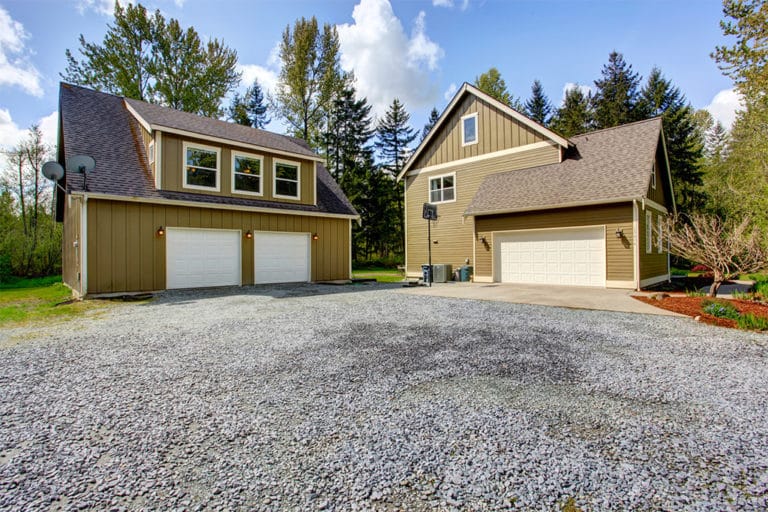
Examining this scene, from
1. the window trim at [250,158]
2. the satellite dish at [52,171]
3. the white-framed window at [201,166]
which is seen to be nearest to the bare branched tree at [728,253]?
the window trim at [250,158]

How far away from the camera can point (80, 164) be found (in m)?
9.36

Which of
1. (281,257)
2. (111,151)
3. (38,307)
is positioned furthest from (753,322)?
(111,151)

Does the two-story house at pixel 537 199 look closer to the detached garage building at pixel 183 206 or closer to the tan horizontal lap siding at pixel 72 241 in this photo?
the detached garage building at pixel 183 206

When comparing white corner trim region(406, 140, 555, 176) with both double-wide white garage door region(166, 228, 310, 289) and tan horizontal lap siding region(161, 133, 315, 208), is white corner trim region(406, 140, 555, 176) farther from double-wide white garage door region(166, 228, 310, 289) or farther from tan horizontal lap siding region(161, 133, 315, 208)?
double-wide white garage door region(166, 228, 310, 289)

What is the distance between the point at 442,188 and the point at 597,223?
6.27m

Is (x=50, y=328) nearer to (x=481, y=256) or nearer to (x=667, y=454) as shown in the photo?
(x=667, y=454)

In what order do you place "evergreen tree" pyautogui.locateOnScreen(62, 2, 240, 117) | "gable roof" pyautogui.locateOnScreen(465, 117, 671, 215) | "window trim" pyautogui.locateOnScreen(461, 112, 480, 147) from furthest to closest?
"evergreen tree" pyautogui.locateOnScreen(62, 2, 240, 117) < "window trim" pyautogui.locateOnScreen(461, 112, 480, 147) < "gable roof" pyautogui.locateOnScreen(465, 117, 671, 215)

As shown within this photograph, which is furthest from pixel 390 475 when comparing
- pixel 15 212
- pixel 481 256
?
pixel 15 212

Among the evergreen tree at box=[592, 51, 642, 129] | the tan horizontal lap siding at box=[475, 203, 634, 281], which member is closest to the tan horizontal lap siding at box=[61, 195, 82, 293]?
the tan horizontal lap siding at box=[475, 203, 634, 281]

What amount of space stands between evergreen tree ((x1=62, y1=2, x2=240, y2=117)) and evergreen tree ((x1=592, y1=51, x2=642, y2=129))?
86.8ft

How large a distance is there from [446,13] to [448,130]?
14.6 feet

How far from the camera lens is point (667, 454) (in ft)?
7.35

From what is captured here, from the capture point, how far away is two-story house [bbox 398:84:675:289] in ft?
35.5

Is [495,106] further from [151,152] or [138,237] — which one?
[138,237]
